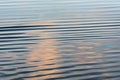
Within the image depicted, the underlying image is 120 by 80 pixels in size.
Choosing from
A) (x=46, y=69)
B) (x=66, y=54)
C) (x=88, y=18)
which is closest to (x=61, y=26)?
(x=88, y=18)

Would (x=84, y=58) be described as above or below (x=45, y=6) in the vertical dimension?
below

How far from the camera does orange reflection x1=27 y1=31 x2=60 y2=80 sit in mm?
2275

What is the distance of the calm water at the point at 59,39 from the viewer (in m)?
2.30

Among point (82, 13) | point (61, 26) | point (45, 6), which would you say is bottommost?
point (61, 26)

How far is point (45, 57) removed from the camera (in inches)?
101

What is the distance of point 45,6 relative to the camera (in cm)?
412

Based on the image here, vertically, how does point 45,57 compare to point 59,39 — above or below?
below

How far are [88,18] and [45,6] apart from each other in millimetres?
751

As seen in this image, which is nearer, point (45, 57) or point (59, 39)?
point (45, 57)

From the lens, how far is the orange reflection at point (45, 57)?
2.28 meters

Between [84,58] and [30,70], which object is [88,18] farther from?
Result: [30,70]

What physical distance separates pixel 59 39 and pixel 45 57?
0.45 metres

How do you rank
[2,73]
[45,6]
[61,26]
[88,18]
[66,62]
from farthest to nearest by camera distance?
[45,6] < [88,18] < [61,26] < [66,62] < [2,73]

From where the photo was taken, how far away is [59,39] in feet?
9.73
